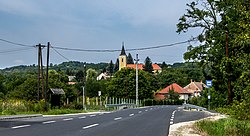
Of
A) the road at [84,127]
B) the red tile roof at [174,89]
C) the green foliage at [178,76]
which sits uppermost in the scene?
the green foliage at [178,76]

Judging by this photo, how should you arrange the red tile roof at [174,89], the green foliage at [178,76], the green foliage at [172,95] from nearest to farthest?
the green foliage at [172,95]
the red tile roof at [174,89]
the green foliage at [178,76]

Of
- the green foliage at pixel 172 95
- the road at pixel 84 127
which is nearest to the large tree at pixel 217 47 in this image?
the road at pixel 84 127

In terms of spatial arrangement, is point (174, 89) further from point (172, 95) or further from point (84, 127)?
point (84, 127)

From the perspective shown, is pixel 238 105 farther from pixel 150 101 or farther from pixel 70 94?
pixel 150 101

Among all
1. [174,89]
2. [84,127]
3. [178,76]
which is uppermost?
[178,76]

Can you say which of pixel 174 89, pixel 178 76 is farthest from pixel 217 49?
pixel 178 76

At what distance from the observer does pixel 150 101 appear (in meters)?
96.6

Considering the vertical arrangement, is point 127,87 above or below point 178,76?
below

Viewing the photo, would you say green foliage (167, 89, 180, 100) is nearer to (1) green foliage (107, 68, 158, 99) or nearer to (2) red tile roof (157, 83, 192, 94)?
(2) red tile roof (157, 83, 192, 94)

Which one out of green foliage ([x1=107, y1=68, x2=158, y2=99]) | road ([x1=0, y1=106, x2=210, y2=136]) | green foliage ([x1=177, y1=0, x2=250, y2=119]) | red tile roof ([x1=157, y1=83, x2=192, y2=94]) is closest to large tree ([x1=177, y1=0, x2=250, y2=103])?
green foliage ([x1=177, y1=0, x2=250, y2=119])

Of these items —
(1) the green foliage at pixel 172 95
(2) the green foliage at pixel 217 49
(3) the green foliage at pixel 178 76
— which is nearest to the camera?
(2) the green foliage at pixel 217 49

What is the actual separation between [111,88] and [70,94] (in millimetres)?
25498

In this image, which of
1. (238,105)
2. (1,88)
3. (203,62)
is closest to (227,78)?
(203,62)

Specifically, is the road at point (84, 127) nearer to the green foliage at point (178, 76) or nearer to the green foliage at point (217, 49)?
the green foliage at point (217, 49)
